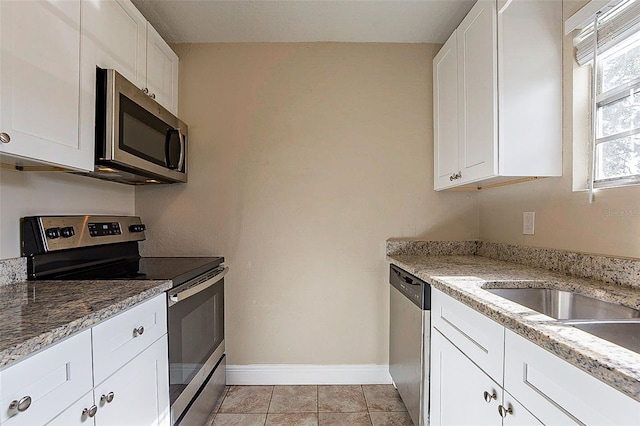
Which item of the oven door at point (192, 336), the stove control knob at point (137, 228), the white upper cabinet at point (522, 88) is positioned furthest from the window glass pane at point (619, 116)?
the stove control knob at point (137, 228)

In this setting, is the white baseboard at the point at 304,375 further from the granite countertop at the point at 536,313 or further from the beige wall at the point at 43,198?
the beige wall at the point at 43,198

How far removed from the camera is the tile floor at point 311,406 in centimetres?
193

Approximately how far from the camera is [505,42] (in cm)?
155

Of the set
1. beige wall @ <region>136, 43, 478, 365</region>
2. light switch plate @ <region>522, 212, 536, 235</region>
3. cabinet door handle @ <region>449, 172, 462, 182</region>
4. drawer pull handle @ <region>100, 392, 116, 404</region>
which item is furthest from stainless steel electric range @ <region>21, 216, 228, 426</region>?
light switch plate @ <region>522, 212, 536, 235</region>

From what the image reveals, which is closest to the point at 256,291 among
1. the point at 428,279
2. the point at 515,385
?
the point at 428,279

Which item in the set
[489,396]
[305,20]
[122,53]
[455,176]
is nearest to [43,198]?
[122,53]

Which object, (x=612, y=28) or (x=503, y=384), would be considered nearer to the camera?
(x=503, y=384)

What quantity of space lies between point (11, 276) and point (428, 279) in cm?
174

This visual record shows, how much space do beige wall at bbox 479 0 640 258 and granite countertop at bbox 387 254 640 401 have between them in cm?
15

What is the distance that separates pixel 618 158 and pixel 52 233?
7.98ft

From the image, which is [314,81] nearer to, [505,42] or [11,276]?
[505,42]

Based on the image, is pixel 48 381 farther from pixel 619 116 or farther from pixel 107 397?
pixel 619 116

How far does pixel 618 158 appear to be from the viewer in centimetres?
138

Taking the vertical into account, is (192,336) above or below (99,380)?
below
